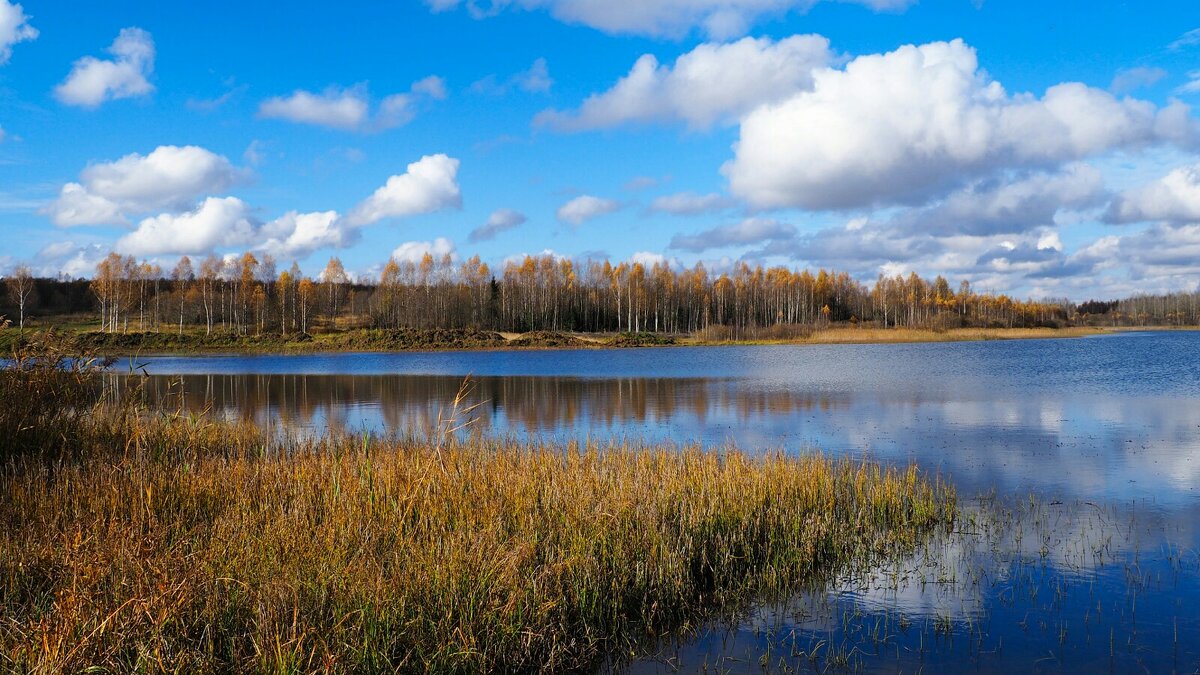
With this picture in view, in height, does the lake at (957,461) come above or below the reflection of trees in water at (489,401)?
above

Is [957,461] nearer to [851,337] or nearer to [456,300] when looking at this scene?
[851,337]

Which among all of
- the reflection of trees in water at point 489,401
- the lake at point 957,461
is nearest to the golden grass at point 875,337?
the lake at point 957,461

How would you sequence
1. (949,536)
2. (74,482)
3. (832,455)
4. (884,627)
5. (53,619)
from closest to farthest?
1. (53,619)
2. (884,627)
3. (74,482)
4. (949,536)
5. (832,455)

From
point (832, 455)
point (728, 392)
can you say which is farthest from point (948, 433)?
point (728, 392)

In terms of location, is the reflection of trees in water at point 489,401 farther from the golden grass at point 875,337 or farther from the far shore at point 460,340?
the golden grass at point 875,337

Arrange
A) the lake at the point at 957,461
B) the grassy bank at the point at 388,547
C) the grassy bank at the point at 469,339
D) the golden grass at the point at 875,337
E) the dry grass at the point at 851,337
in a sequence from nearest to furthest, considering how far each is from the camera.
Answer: the grassy bank at the point at 388,547 → the lake at the point at 957,461 → the grassy bank at the point at 469,339 → the golden grass at the point at 875,337 → the dry grass at the point at 851,337

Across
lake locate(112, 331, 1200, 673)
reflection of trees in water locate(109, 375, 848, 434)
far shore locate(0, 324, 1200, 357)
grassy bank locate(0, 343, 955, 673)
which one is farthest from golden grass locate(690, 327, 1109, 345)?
grassy bank locate(0, 343, 955, 673)

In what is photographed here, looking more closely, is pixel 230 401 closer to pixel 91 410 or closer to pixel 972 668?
pixel 91 410

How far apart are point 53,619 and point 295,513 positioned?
8.40 feet

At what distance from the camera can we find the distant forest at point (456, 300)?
283ft

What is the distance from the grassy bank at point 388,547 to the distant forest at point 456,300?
72190 mm

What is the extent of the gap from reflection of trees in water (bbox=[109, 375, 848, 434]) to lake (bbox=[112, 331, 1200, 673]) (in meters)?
0.17

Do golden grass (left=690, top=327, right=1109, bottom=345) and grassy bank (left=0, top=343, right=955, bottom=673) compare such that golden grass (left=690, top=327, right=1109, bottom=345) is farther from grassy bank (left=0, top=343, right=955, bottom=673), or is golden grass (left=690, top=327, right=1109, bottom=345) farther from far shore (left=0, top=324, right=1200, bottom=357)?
grassy bank (left=0, top=343, right=955, bottom=673)

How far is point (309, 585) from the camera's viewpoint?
563cm
